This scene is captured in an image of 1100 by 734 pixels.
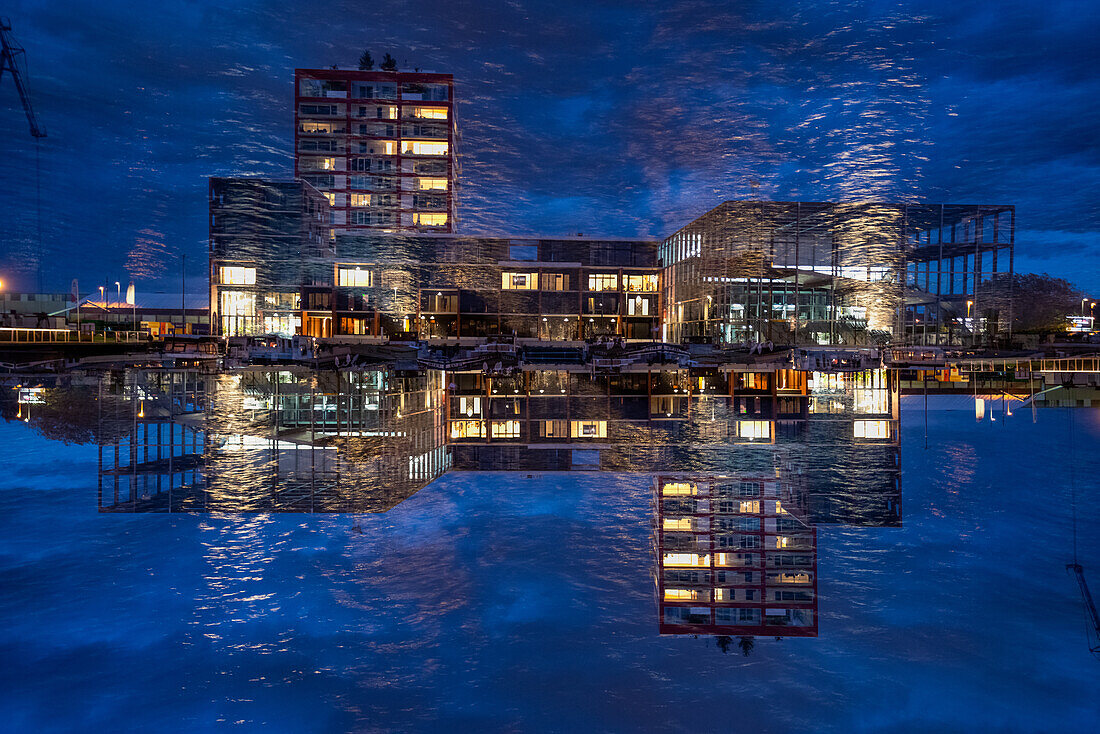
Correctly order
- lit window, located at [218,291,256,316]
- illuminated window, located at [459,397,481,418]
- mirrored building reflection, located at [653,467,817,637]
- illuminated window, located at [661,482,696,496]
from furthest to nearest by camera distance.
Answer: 1. lit window, located at [218,291,256,316]
2. illuminated window, located at [459,397,481,418]
3. illuminated window, located at [661,482,696,496]
4. mirrored building reflection, located at [653,467,817,637]

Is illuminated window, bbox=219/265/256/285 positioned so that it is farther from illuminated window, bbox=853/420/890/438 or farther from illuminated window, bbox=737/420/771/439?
illuminated window, bbox=853/420/890/438

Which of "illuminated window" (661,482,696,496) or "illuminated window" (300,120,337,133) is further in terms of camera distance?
"illuminated window" (300,120,337,133)

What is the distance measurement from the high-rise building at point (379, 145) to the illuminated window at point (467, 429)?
125 ft

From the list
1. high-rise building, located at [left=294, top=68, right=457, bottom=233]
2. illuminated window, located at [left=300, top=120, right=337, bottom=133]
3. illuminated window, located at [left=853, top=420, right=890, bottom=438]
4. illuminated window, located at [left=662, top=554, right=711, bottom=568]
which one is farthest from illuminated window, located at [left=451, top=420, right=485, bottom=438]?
illuminated window, located at [left=300, top=120, right=337, bottom=133]

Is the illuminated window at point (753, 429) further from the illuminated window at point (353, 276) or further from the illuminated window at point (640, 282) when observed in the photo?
the illuminated window at point (353, 276)

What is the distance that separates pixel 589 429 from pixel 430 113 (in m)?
49.0

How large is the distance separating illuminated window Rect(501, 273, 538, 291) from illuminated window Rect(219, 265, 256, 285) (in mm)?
18647

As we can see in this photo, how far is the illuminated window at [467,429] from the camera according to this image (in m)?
31.7

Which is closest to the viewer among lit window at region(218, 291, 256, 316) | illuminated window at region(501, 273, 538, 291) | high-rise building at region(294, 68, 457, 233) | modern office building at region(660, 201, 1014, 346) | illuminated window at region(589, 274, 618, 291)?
modern office building at region(660, 201, 1014, 346)

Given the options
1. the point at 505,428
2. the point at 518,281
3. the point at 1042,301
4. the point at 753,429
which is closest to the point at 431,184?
the point at 518,281

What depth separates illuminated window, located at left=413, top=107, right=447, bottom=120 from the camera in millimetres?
66438

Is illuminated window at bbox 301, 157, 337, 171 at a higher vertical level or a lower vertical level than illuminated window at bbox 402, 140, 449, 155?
lower

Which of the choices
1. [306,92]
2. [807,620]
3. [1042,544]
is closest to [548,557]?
[807,620]

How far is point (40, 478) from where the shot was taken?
1923 cm
